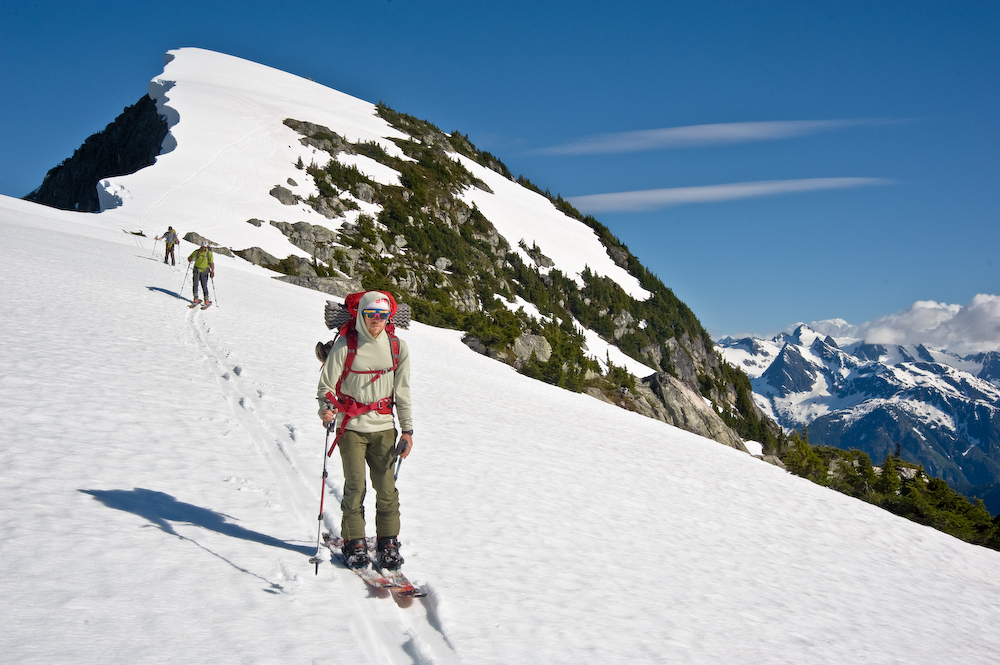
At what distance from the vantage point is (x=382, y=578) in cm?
520

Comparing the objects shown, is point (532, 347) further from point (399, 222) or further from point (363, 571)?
point (399, 222)

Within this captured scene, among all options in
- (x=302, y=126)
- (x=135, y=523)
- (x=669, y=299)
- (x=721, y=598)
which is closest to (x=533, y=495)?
(x=721, y=598)

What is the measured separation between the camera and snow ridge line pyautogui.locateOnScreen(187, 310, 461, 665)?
4324 mm

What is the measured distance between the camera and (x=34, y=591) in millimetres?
3924

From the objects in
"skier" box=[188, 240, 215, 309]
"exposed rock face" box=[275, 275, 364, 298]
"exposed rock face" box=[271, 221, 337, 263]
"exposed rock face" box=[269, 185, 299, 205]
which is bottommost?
"skier" box=[188, 240, 215, 309]

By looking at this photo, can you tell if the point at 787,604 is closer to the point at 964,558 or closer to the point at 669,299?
the point at 964,558

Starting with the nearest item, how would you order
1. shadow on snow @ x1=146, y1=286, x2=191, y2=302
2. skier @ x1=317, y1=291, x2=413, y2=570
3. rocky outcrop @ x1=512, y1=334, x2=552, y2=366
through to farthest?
skier @ x1=317, y1=291, x2=413, y2=570 < shadow on snow @ x1=146, y1=286, x2=191, y2=302 < rocky outcrop @ x1=512, y1=334, x2=552, y2=366

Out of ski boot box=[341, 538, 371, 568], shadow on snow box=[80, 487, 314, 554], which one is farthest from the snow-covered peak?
ski boot box=[341, 538, 371, 568]

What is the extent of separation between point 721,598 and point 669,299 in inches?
2865

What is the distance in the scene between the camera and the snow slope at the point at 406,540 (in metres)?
4.26

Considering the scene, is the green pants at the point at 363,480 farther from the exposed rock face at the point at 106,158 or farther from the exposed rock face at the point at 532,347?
the exposed rock face at the point at 106,158

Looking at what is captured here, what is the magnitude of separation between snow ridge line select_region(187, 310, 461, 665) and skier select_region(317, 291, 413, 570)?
39cm

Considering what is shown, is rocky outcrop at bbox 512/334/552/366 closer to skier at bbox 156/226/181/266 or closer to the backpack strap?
skier at bbox 156/226/181/266

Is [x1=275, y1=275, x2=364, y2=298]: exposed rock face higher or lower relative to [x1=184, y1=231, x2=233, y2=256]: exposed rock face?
lower
